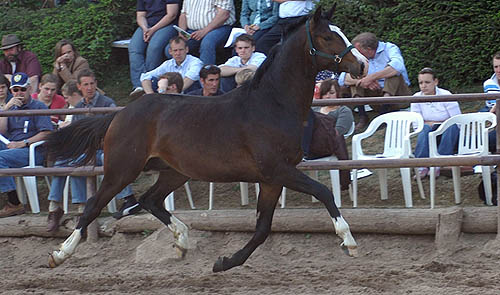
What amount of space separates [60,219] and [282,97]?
9.67ft

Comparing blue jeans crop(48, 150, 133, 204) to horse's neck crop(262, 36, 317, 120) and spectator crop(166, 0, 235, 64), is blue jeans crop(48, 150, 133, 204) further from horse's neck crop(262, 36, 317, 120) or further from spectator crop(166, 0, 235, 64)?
spectator crop(166, 0, 235, 64)

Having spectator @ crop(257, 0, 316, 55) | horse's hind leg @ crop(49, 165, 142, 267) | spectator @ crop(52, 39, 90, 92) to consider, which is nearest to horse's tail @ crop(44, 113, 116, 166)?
horse's hind leg @ crop(49, 165, 142, 267)

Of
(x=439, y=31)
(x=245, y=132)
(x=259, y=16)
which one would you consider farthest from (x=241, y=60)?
(x=245, y=132)

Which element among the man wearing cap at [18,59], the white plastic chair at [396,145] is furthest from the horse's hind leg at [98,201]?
the man wearing cap at [18,59]

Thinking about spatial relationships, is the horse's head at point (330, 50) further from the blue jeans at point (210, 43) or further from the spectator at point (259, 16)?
the blue jeans at point (210, 43)

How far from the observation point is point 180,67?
9695 mm

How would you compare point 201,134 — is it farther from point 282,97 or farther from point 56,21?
point 56,21

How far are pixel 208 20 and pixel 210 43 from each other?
1.37ft

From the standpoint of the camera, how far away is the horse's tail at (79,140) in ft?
23.3

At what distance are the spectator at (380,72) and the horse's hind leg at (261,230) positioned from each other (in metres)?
3.12

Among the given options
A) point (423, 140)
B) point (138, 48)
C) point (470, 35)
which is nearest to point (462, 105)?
point (470, 35)

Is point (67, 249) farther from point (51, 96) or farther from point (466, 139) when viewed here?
point (466, 139)

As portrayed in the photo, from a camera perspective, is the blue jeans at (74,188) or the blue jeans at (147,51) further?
the blue jeans at (147,51)

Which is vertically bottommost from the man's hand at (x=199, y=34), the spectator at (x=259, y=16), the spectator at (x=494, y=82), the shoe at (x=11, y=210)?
the shoe at (x=11, y=210)
